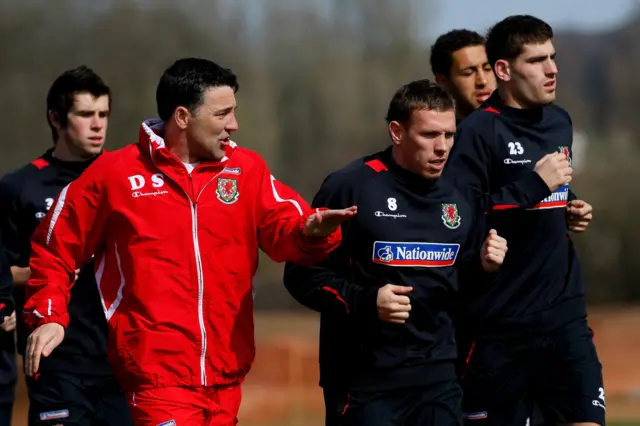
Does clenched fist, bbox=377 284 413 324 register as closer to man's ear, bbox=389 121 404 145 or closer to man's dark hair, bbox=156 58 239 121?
man's ear, bbox=389 121 404 145

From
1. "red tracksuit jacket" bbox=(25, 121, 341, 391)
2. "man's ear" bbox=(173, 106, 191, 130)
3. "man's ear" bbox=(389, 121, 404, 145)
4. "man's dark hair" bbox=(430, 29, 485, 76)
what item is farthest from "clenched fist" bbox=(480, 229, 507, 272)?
"man's dark hair" bbox=(430, 29, 485, 76)

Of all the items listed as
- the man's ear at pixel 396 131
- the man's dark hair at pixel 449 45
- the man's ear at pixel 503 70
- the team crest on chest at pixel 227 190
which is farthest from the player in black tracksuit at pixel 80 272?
the man's ear at pixel 503 70

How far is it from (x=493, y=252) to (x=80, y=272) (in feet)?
7.87

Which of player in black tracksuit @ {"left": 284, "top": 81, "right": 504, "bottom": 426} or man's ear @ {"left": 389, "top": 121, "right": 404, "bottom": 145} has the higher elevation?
man's ear @ {"left": 389, "top": 121, "right": 404, "bottom": 145}

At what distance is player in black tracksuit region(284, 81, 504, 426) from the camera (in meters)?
5.46

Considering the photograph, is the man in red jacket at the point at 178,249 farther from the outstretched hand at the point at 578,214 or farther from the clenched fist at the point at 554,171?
the outstretched hand at the point at 578,214

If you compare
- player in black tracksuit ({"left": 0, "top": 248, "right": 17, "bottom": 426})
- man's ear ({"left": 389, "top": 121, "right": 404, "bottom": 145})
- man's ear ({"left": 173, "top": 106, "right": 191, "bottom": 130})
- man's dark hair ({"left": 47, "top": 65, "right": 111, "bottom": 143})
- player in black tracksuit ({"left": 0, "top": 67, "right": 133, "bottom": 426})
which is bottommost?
player in black tracksuit ({"left": 0, "top": 248, "right": 17, "bottom": 426})

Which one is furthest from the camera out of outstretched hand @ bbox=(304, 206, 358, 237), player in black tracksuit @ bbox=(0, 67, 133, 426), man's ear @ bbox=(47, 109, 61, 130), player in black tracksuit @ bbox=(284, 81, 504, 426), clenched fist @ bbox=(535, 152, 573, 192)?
man's ear @ bbox=(47, 109, 61, 130)

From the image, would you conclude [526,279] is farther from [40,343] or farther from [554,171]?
[40,343]

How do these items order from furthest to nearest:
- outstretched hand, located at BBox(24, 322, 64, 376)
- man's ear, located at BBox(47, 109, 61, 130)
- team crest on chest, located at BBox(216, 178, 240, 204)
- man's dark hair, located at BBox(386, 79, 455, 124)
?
1. man's ear, located at BBox(47, 109, 61, 130)
2. man's dark hair, located at BBox(386, 79, 455, 124)
3. team crest on chest, located at BBox(216, 178, 240, 204)
4. outstretched hand, located at BBox(24, 322, 64, 376)

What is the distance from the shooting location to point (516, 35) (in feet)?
20.3

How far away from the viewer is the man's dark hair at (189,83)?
5402 mm

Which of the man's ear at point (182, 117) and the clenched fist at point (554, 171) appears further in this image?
the clenched fist at point (554, 171)

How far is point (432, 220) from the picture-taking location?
5570 mm
